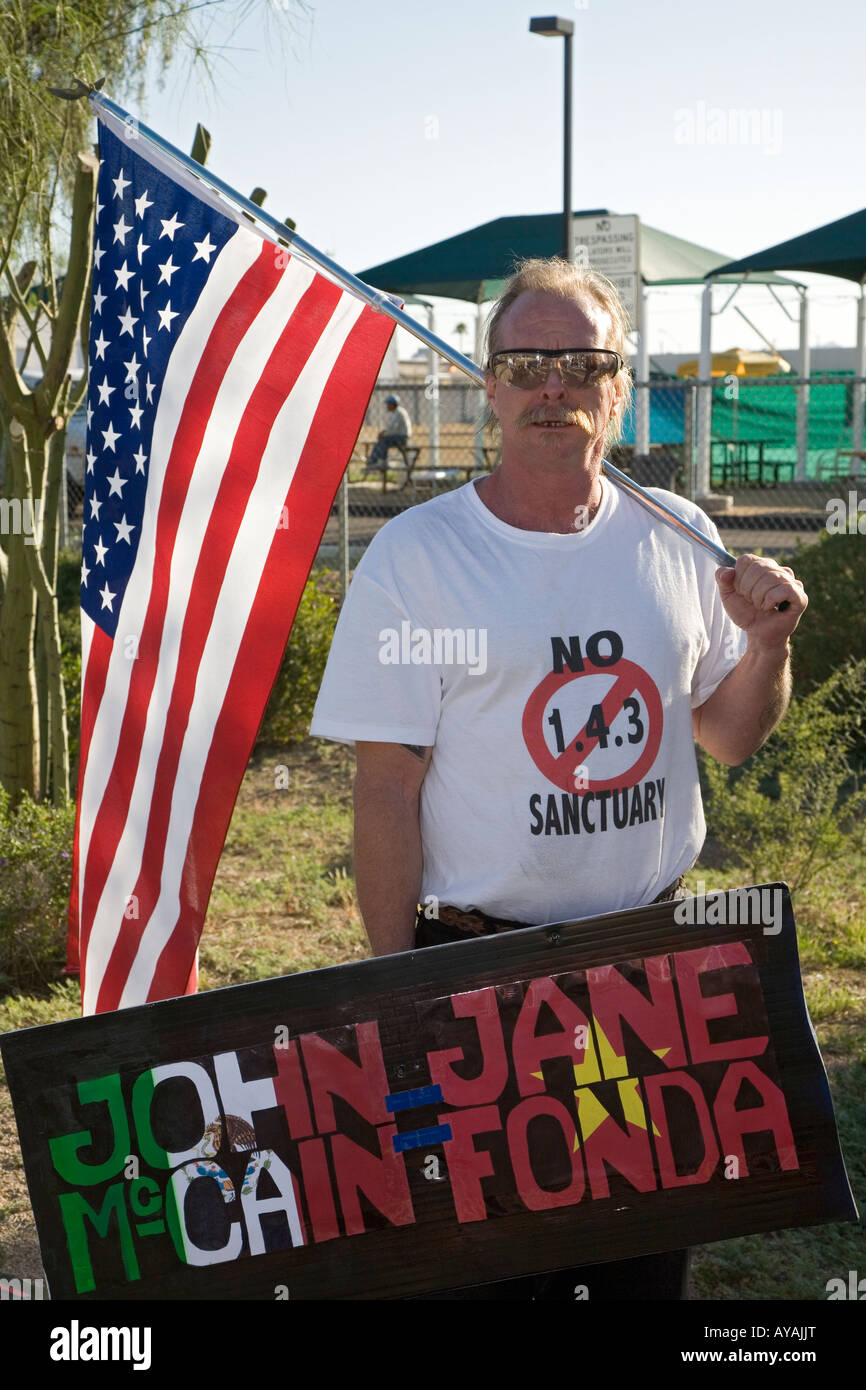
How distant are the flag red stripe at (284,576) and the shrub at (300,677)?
16.2ft

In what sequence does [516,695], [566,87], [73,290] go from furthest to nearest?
[566,87], [73,290], [516,695]

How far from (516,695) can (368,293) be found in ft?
3.91

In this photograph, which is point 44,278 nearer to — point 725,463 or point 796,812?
point 796,812

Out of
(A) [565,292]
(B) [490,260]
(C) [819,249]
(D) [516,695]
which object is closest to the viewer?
(D) [516,695]

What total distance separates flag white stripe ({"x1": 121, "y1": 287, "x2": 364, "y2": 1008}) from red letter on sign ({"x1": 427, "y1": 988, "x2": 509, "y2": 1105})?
1156 millimetres

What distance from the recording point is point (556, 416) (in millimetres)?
2344

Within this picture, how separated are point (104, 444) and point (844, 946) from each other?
3.61m

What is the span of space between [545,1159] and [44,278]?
5.21 meters

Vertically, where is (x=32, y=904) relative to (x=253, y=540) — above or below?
below

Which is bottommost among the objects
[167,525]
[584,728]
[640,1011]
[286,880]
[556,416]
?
[286,880]

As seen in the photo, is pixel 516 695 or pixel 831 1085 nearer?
pixel 516 695

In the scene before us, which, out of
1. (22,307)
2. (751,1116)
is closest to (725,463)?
(22,307)

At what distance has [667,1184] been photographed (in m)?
2.25

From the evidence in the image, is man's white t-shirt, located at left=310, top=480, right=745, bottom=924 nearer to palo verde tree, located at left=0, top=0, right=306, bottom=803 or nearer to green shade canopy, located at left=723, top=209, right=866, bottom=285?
palo verde tree, located at left=0, top=0, right=306, bottom=803
